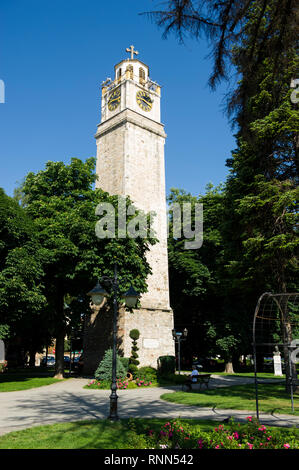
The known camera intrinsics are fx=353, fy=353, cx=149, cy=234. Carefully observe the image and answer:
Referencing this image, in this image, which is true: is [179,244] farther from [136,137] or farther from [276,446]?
[276,446]

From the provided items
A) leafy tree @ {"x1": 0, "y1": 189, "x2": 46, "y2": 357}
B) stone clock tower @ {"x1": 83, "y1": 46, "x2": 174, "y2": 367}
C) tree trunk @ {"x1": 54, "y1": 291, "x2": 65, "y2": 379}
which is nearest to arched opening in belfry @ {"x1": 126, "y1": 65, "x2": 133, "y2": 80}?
stone clock tower @ {"x1": 83, "y1": 46, "x2": 174, "y2": 367}

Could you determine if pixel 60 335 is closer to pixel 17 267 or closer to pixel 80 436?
pixel 17 267

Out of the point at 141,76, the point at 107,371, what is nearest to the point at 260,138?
the point at 107,371

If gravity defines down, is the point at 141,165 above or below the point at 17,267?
above

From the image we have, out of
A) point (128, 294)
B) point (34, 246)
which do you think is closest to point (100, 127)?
point (34, 246)

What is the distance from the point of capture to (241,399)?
1450 cm

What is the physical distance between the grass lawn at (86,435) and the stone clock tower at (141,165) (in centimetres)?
1579

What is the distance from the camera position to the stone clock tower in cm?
2693

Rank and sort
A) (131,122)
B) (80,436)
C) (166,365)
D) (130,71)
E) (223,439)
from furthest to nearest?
(130,71) < (131,122) < (166,365) < (80,436) < (223,439)

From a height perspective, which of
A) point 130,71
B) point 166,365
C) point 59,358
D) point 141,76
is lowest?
point 166,365

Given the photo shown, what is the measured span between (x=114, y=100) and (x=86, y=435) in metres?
29.9

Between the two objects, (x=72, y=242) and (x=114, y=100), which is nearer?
(x=72, y=242)

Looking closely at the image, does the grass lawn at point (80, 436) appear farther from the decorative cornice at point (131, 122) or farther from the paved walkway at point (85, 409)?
the decorative cornice at point (131, 122)
